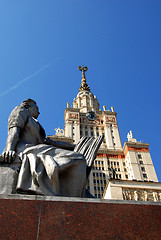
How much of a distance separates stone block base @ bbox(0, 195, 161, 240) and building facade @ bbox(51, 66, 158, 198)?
173ft

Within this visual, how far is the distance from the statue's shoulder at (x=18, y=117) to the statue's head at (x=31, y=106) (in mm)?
317

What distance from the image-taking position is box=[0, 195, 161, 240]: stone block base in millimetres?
3285

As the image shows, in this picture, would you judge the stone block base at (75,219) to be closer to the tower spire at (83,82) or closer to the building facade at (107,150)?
the building facade at (107,150)

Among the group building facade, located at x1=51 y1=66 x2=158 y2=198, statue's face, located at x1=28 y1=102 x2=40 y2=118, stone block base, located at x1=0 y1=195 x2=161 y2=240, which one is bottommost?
stone block base, located at x1=0 y1=195 x2=161 y2=240

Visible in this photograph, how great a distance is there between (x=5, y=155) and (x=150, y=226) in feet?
9.61

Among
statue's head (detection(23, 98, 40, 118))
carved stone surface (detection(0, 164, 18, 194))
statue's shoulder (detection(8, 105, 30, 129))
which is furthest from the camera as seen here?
statue's head (detection(23, 98, 40, 118))

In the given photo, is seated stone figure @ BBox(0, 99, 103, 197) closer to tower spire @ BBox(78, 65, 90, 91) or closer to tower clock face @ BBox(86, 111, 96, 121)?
tower clock face @ BBox(86, 111, 96, 121)

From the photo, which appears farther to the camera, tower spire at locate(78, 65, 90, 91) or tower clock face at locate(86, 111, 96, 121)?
tower spire at locate(78, 65, 90, 91)

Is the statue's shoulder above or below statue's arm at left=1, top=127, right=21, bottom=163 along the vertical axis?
above

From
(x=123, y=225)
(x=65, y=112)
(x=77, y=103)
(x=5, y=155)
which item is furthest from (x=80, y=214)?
(x=77, y=103)

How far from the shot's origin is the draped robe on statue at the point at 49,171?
Answer: 14.1 feet

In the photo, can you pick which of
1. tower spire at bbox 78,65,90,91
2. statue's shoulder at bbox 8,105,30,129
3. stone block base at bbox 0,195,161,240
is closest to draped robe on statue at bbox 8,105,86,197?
statue's shoulder at bbox 8,105,30,129

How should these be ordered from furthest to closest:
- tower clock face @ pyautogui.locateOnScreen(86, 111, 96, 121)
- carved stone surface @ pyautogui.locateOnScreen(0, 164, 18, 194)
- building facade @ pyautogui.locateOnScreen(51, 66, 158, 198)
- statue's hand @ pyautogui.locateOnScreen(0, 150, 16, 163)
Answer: tower clock face @ pyautogui.locateOnScreen(86, 111, 96, 121) < building facade @ pyautogui.locateOnScreen(51, 66, 158, 198) < statue's hand @ pyautogui.locateOnScreen(0, 150, 16, 163) < carved stone surface @ pyautogui.locateOnScreen(0, 164, 18, 194)

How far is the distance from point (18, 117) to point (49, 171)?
181 centimetres
